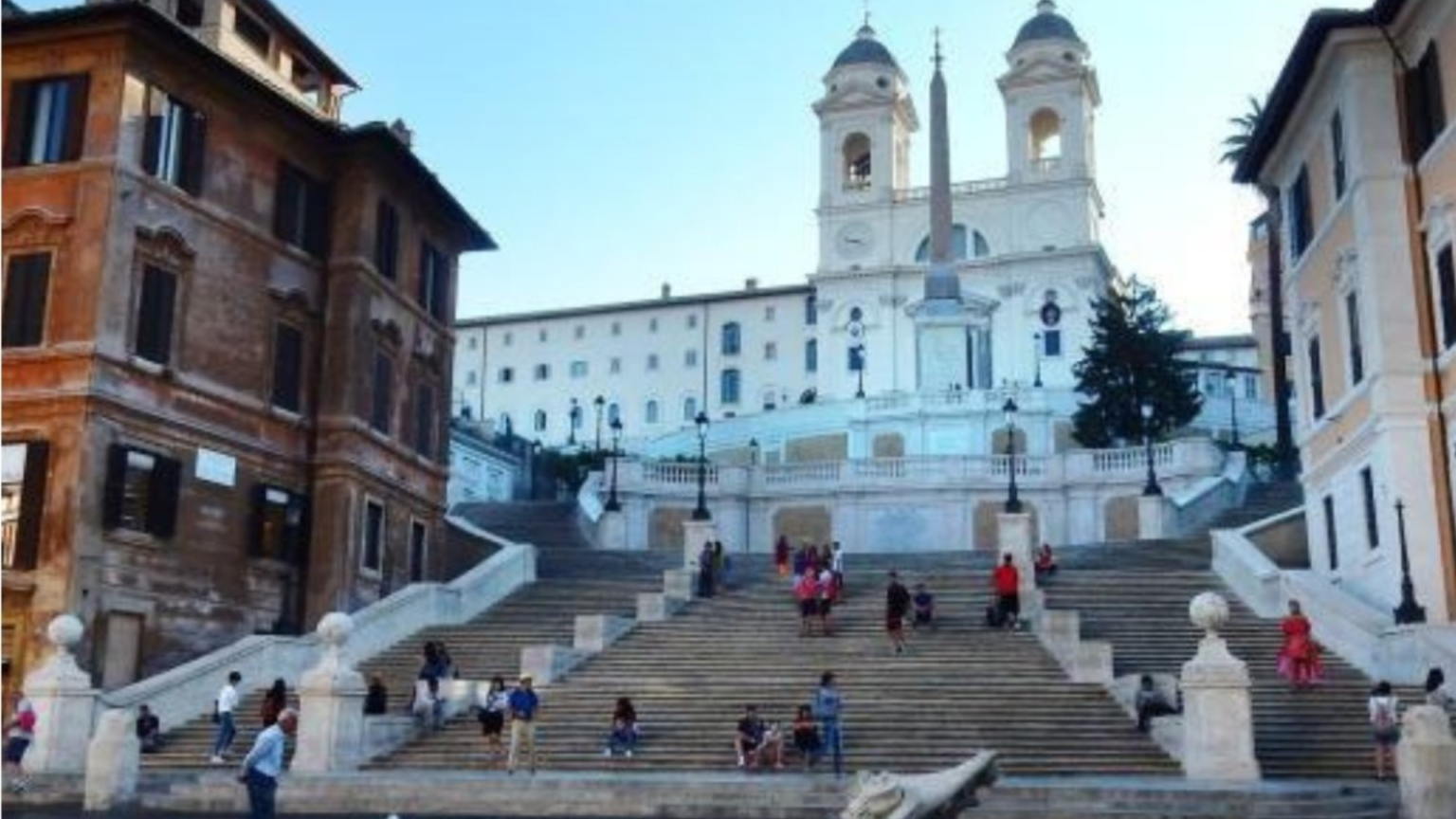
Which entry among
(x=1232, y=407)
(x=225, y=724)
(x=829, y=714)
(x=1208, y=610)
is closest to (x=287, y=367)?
(x=225, y=724)

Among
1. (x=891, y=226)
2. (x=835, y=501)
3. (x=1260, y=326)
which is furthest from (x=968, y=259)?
(x=835, y=501)

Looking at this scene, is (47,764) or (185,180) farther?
(185,180)

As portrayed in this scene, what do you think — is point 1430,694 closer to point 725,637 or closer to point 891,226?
point 725,637

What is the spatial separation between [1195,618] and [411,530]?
22.1 m

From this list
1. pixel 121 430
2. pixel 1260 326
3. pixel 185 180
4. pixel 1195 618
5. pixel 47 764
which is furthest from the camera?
pixel 1260 326

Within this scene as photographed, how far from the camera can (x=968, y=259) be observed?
98.7 m

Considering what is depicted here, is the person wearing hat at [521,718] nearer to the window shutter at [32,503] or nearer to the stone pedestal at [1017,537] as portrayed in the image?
the window shutter at [32,503]

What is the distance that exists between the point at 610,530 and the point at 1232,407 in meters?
33.3

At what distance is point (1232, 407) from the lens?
6856cm

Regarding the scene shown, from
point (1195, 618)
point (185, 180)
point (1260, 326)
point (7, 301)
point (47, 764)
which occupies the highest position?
Result: point (1260, 326)

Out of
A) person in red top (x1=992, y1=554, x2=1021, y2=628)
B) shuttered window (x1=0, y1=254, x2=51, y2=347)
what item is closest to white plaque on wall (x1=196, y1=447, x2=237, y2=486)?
shuttered window (x1=0, y1=254, x2=51, y2=347)

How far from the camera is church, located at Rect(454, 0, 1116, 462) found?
8181cm

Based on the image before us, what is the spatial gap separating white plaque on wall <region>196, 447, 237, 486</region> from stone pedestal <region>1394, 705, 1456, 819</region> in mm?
22243

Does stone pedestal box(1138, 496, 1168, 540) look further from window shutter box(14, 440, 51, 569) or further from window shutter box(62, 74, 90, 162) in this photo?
window shutter box(62, 74, 90, 162)
